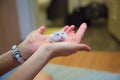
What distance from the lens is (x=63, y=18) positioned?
3121mm

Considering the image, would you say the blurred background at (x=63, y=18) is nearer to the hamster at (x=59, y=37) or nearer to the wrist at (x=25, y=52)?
the wrist at (x=25, y=52)

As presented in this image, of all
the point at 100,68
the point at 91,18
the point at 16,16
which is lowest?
the point at 91,18

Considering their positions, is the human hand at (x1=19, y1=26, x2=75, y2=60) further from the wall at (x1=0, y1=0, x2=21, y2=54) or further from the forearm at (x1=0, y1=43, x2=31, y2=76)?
the wall at (x1=0, y1=0, x2=21, y2=54)

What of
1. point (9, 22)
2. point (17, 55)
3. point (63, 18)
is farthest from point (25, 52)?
point (63, 18)

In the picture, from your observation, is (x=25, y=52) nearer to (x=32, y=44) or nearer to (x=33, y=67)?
(x=32, y=44)

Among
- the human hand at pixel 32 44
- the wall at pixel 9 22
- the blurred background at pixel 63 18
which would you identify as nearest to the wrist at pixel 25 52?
the human hand at pixel 32 44

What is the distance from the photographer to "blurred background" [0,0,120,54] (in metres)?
1.85

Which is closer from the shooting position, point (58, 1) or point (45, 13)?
point (58, 1)

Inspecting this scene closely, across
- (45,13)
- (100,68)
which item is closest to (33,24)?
(100,68)

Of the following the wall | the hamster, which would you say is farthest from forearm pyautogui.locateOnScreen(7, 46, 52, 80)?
the wall

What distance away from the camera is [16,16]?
1892 millimetres

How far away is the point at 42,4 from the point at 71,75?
7.66ft

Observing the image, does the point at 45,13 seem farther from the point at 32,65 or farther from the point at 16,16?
the point at 32,65

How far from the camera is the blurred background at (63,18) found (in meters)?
1.85
